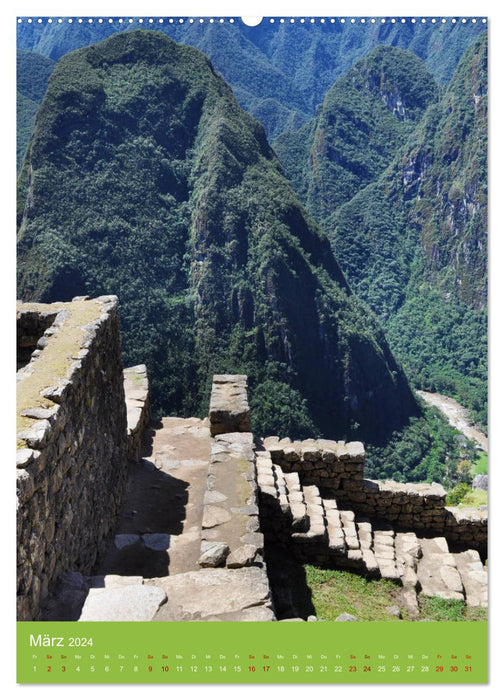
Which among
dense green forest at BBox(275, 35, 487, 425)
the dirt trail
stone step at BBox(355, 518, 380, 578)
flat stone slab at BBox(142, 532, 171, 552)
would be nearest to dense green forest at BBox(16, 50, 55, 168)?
dense green forest at BBox(275, 35, 487, 425)

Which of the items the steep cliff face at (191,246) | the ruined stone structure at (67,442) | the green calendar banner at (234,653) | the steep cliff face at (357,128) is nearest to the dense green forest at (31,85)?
the steep cliff face at (191,246)

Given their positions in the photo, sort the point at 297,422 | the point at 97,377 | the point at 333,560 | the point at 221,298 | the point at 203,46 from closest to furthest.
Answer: the point at 97,377 → the point at 333,560 → the point at 297,422 → the point at 221,298 → the point at 203,46

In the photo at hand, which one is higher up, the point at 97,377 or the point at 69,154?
the point at 69,154

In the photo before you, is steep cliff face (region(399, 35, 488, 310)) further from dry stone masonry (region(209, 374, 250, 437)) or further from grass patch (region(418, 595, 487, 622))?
grass patch (region(418, 595, 487, 622))

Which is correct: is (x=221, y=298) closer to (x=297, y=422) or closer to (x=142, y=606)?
(x=297, y=422)

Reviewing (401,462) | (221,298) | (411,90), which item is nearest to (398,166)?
(411,90)

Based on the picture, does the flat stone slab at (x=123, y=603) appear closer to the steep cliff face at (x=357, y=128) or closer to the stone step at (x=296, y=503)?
the stone step at (x=296, y=503)

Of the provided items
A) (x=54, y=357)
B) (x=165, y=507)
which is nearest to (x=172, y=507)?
(x=165, y=507)
